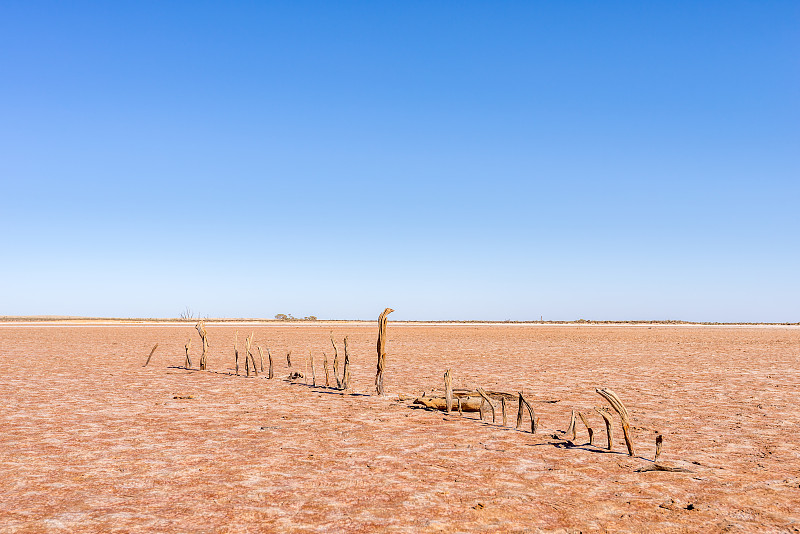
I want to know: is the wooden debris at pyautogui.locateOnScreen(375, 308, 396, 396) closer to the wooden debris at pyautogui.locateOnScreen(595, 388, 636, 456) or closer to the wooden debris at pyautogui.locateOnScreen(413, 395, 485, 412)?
the wooden debris at pyautogui.locateOnScreen(413, 395, 485, 412)

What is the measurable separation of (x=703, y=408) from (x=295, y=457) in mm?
7443

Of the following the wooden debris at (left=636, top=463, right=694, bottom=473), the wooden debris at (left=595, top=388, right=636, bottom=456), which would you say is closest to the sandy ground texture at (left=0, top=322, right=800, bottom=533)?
the wooden debris at (left=636, top=463, right=694, bottom=473)

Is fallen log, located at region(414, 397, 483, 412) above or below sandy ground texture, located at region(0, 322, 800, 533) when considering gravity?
above

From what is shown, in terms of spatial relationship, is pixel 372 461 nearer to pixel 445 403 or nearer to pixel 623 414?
pixel 623 414

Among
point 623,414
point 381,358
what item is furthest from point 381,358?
point 623,414

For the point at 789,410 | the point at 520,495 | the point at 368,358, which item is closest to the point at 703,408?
the point at 789,410

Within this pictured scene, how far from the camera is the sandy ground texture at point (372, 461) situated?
4.62 meters

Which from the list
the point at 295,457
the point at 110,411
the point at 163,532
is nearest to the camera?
the point at 163,532

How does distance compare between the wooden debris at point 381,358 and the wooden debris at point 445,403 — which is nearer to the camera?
the wooden debris at point 445,403

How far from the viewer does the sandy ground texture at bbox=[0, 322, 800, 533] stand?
4617 mm

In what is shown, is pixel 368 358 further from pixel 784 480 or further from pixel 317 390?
pixel 784 480

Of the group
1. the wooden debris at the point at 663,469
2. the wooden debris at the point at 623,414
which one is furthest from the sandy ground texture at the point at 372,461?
the wooden debris at the point at 623,414

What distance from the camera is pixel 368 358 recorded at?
19.9 metres

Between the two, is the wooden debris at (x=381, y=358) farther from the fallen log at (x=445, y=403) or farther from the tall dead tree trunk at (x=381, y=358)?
→ the fallen log at (x=445, y=403)
